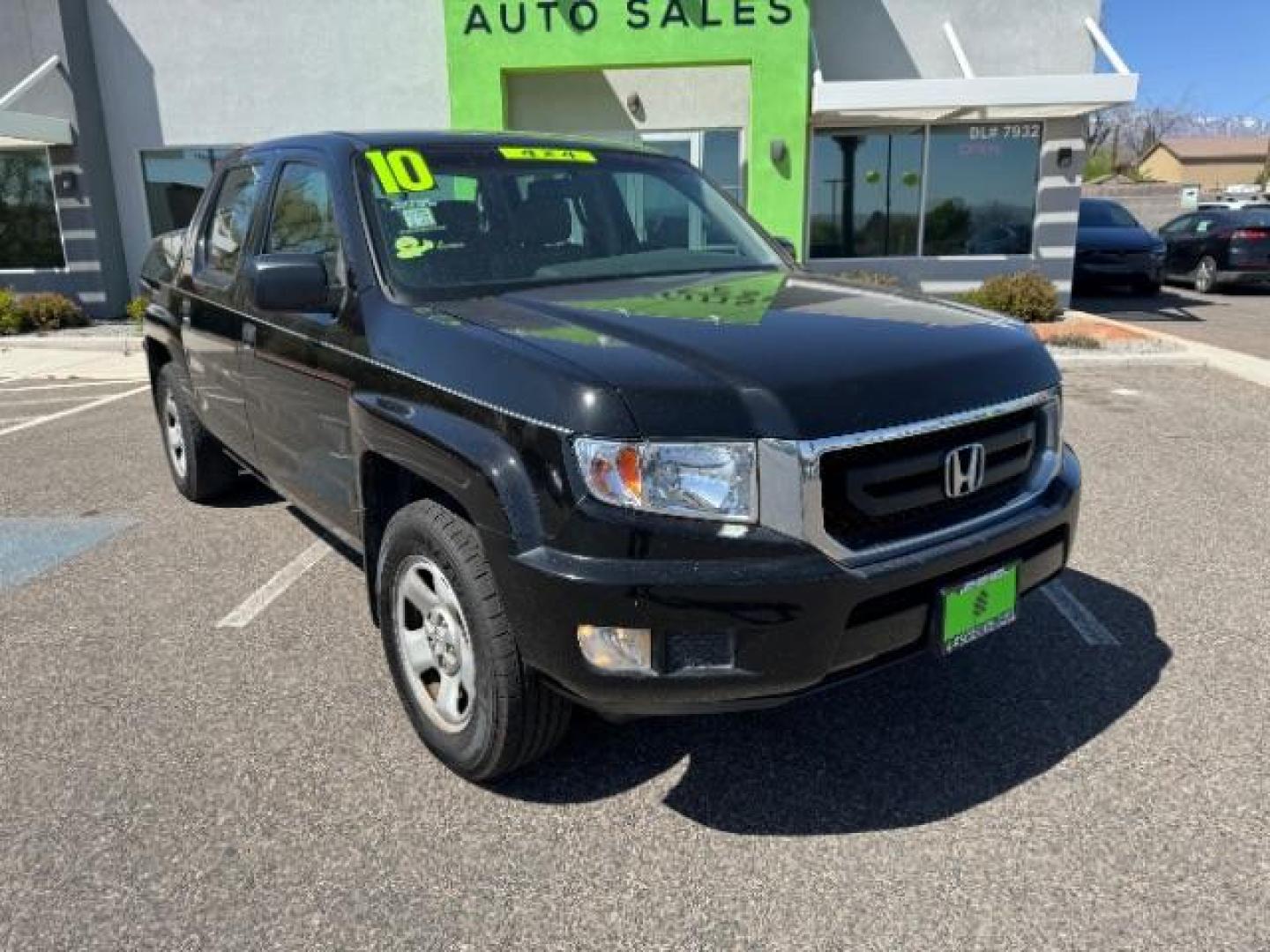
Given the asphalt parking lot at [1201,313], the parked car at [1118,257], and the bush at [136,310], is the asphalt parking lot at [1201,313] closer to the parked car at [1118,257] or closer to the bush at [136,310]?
the parked car at [1118,257]

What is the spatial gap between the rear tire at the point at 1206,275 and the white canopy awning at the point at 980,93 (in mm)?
7441

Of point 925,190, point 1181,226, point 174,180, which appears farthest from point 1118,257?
point 174,180

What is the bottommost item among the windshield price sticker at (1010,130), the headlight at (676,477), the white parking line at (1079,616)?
the white parking line at (1079,616)

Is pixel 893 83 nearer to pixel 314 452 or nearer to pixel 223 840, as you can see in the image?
pixel 314 452

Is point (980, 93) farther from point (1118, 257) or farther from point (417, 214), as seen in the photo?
point (417, 214)

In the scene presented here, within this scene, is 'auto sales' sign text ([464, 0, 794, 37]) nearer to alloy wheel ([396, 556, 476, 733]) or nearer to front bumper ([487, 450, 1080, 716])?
alloy wheel ([396, 556, 476, 733])

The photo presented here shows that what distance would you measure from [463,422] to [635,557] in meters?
0.65

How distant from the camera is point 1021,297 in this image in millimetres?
12117

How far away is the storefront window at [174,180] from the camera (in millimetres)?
14391

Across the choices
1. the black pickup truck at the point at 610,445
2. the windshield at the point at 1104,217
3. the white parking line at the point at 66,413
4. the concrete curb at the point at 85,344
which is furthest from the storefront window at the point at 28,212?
the windshield at the point at 1104,217

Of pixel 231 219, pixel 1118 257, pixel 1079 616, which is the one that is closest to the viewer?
pixel 1079 616

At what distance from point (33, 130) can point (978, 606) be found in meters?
14.5

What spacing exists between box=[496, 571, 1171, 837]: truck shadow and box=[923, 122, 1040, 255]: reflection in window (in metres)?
11.0

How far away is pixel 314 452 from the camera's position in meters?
3.71
